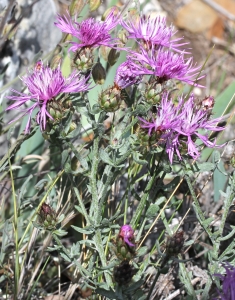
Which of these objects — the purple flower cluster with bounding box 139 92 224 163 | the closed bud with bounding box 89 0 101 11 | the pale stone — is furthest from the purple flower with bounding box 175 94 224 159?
the pale stone

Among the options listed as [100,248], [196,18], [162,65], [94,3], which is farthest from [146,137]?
[196,18]

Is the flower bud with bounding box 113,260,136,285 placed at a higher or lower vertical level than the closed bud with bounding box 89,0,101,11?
lower

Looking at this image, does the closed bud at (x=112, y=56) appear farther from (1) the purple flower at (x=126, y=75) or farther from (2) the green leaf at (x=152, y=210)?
(2) the green leaf at (x=152, y=210)

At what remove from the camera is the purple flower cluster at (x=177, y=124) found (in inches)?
45.2

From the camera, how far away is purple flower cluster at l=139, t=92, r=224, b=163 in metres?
1.15

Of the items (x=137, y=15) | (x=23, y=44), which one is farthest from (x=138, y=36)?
(x=23, y=44)

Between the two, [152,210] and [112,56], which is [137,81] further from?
[152,210]

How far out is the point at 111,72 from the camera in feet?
6.18

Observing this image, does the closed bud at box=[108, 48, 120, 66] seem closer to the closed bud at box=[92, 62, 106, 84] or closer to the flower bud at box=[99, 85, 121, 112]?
the closed bud at box=[92, 62, 106, 84]

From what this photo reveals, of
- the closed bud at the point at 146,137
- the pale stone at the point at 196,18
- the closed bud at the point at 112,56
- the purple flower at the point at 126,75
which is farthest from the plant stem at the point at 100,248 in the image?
the pale stone at the point at 196,18

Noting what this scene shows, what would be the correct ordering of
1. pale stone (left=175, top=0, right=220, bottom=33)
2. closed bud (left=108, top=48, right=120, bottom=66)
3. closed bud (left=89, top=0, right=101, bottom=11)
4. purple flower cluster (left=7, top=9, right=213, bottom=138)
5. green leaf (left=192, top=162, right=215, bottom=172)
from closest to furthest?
purple flower cluster (left=7, top=9, right=213, bottom=138) → green leaf (left=192, top=162, right=215, bottom=172) → closed bud (left=108, top=48, right=120, bottom=66) → closed bud (left=89, top=0, right=101, bottom=11) → pale stone (left=175, top=0, right=220, bottom=33)

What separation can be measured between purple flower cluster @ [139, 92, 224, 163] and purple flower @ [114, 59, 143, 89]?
0.30 ft

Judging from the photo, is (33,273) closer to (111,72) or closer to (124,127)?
(124,127)

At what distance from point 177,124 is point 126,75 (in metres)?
0.17
